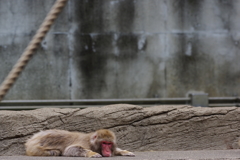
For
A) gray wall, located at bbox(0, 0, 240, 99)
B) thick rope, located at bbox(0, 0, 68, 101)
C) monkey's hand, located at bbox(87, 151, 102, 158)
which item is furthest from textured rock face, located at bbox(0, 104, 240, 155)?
thick rope, located at bbox(0, 0, 68, 101)

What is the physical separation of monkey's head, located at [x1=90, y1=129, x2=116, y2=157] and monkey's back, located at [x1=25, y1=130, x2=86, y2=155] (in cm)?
29

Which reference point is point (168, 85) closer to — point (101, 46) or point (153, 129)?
point (101, 46)

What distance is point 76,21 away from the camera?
8.21 metres

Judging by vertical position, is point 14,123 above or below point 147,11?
below

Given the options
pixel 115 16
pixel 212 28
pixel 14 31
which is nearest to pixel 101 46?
pixel 115 16

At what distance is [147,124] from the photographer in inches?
236

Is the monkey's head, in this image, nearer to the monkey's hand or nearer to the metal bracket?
the monkey's hand

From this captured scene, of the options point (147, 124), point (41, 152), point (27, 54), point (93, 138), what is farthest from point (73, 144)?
point (27, 54)

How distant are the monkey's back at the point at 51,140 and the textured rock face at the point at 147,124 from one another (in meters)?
0.21

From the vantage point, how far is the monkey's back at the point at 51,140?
559cm

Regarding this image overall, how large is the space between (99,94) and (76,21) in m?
1.55

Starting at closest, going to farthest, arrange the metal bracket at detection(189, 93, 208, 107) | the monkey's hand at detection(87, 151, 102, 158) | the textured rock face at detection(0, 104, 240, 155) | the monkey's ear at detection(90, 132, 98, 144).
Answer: the monkey's hand at detection(87, 151, 102, 158) → the monkey's ear at detection(90, 132, 98, 144) → the textured rock face at detection(0, 104, 240, 155) → the metal bracket at detection(189, 93, 208, 107)

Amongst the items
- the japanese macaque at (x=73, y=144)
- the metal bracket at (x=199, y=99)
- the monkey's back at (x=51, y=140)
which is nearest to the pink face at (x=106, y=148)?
the japanese macaque at (x=73, y=144)

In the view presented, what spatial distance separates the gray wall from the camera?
8.16 metres
